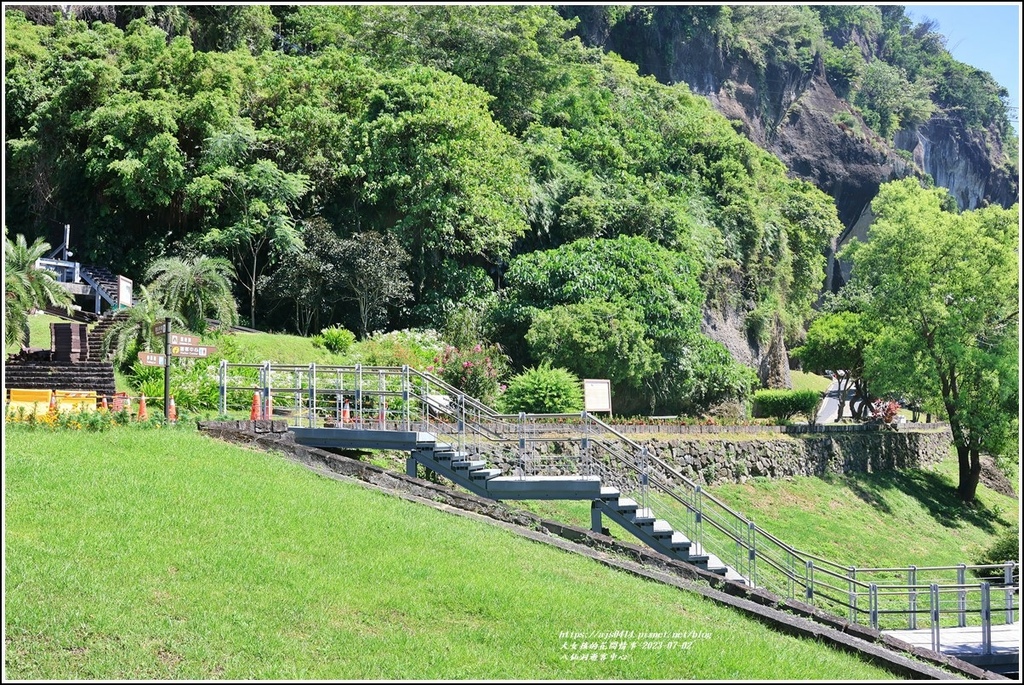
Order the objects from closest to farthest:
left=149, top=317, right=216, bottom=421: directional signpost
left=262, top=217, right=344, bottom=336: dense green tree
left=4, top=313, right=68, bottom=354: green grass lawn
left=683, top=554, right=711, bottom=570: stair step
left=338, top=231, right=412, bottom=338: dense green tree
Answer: left=149, top=317, right=216, bottom=421: directional signpost < left=683, top=554, right=711, bottom=570: stair step < left=4, top=313, right=68, bottom=354: green grass lawn < left=338, top=231, right=412, bottom=338: dense green tree < left=262, top=217, right=344, bottom=336: dense green tree

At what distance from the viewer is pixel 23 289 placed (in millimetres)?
23844

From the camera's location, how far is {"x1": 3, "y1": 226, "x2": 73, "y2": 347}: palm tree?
22.4m

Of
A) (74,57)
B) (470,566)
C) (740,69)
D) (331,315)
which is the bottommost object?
(470,566)

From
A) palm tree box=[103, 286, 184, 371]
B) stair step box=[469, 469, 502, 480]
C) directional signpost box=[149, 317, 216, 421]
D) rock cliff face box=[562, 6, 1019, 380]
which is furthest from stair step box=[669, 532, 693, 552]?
rock cliff face box=[562, 6, 1019, 380]

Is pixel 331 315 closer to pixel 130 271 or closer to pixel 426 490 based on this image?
pixel 130 271

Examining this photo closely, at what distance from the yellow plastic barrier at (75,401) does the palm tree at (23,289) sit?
5.51 meters

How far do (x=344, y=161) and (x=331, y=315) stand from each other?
4882 millimetres

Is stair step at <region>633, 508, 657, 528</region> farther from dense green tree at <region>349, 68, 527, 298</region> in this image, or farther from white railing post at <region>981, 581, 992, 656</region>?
dense green tree at <region>349, 68, 527, 298</region>

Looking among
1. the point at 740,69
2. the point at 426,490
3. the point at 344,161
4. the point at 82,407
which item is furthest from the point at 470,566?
the point at 740,69

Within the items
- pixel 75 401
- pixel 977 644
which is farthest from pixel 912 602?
pixel 75 401

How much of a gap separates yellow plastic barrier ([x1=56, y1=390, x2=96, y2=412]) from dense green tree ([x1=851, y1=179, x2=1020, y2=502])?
78.5 feet

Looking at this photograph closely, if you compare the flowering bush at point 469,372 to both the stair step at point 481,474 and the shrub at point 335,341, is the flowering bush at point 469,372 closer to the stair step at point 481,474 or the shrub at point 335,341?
the shrub at point 335,341

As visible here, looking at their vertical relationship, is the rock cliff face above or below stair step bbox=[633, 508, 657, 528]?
above

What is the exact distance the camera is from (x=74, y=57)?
3169 centimetres
